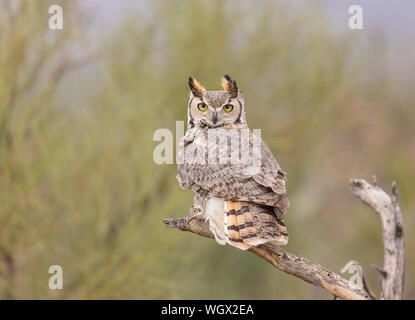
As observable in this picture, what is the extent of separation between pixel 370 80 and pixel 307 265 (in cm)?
767

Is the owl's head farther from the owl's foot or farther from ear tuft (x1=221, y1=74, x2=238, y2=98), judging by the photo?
the owl's foot

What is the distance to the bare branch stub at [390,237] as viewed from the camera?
2953mm

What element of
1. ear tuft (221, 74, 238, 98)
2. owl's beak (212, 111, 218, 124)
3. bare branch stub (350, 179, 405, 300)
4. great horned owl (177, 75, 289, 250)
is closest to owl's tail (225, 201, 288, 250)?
great horned owl (177, 75, 289, 250)

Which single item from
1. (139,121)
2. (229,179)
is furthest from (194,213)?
(139,121)

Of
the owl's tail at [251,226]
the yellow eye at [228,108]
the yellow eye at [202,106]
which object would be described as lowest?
the owl's tail at [251,226]

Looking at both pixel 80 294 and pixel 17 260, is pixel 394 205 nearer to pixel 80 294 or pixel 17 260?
pixel 80 294

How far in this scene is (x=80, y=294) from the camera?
5961mm

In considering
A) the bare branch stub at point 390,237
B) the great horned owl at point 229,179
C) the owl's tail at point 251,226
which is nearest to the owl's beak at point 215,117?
the great horned owl at point 229,179

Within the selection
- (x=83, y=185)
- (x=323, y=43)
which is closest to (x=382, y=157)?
(x=323, y=43)

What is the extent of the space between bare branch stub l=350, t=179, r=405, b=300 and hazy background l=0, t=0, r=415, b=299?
313 centimetres

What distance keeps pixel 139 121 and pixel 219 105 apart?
12.7 ft

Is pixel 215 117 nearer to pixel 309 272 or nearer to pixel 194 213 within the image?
pixel 194 213

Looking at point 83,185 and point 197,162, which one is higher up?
Result: point 83,185

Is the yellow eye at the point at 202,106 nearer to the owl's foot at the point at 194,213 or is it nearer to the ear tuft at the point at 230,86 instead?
the ear tuft at the point at 230,86
